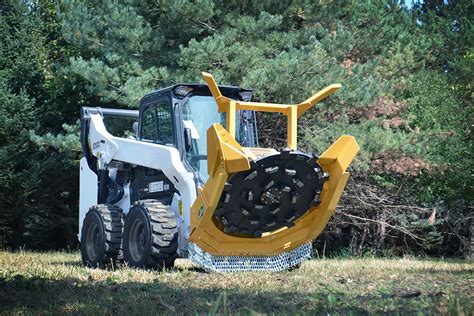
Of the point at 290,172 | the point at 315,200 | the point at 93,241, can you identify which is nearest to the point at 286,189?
the point at 290,172

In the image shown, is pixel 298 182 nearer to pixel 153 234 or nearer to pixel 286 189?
pixel 286 189

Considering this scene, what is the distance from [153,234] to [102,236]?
5.47ft


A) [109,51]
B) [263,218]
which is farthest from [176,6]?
[263,218]

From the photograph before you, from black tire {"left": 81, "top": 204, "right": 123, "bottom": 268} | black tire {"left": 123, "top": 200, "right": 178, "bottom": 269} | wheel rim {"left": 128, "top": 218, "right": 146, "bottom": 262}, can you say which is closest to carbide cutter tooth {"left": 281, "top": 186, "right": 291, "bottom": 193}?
black tire {"left": 123, "top": 200, "right": 178, "bottom": 269}

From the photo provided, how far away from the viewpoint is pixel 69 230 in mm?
27312

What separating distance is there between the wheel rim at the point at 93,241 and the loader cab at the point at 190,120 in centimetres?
181

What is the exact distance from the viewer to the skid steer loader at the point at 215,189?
9555 mm

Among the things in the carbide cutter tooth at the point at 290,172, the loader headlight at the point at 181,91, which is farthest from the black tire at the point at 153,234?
the carbide cutter tooth at the point at 290,172

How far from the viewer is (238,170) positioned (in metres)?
9.09

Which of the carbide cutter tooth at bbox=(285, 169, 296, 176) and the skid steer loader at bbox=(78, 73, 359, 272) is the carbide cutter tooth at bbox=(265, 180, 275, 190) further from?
the carbide cutter tooth at bbox=(285, 169, 296, 176)

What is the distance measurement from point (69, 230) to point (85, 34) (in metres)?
9.57

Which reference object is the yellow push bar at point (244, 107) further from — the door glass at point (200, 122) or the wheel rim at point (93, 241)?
the wheel rim at point (93, 241)

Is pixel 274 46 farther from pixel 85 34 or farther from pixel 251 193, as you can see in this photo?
pixel 251 193

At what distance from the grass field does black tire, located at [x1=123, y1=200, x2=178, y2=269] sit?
0.30m
